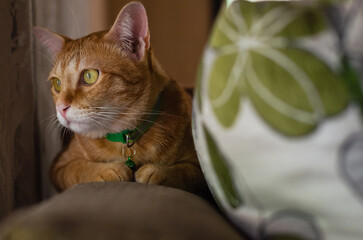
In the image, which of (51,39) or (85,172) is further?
Result: (51,39)

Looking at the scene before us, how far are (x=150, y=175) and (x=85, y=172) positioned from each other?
8.5 inches

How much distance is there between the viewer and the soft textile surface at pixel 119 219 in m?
0.49

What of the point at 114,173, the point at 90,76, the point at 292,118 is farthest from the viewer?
the point at 90,76

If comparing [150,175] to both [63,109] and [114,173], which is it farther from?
[63,109]

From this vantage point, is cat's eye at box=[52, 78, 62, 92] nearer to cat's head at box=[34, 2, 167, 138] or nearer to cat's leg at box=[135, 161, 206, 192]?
cat's head at box=[34, 2, 167, 138]

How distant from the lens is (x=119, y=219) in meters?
0.52

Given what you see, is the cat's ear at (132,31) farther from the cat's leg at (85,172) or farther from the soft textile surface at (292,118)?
the soft textile surface at (292,118)

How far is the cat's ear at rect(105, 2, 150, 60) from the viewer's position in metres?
1.03

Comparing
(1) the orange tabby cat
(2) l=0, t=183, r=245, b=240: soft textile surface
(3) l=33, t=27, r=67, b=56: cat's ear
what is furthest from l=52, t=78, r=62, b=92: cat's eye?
(2) l=0, t=183, r=245, b=240: soft textile surface

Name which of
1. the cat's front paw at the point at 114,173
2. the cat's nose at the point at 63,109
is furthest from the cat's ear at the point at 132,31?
the cat's front paw at the point at 114,173

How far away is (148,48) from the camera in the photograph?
1.11 metres

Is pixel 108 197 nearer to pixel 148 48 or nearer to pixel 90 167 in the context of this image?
pixel 90 167

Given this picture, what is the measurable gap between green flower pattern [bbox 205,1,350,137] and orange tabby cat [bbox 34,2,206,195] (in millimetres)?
480

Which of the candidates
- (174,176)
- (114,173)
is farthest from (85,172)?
(174,176)
